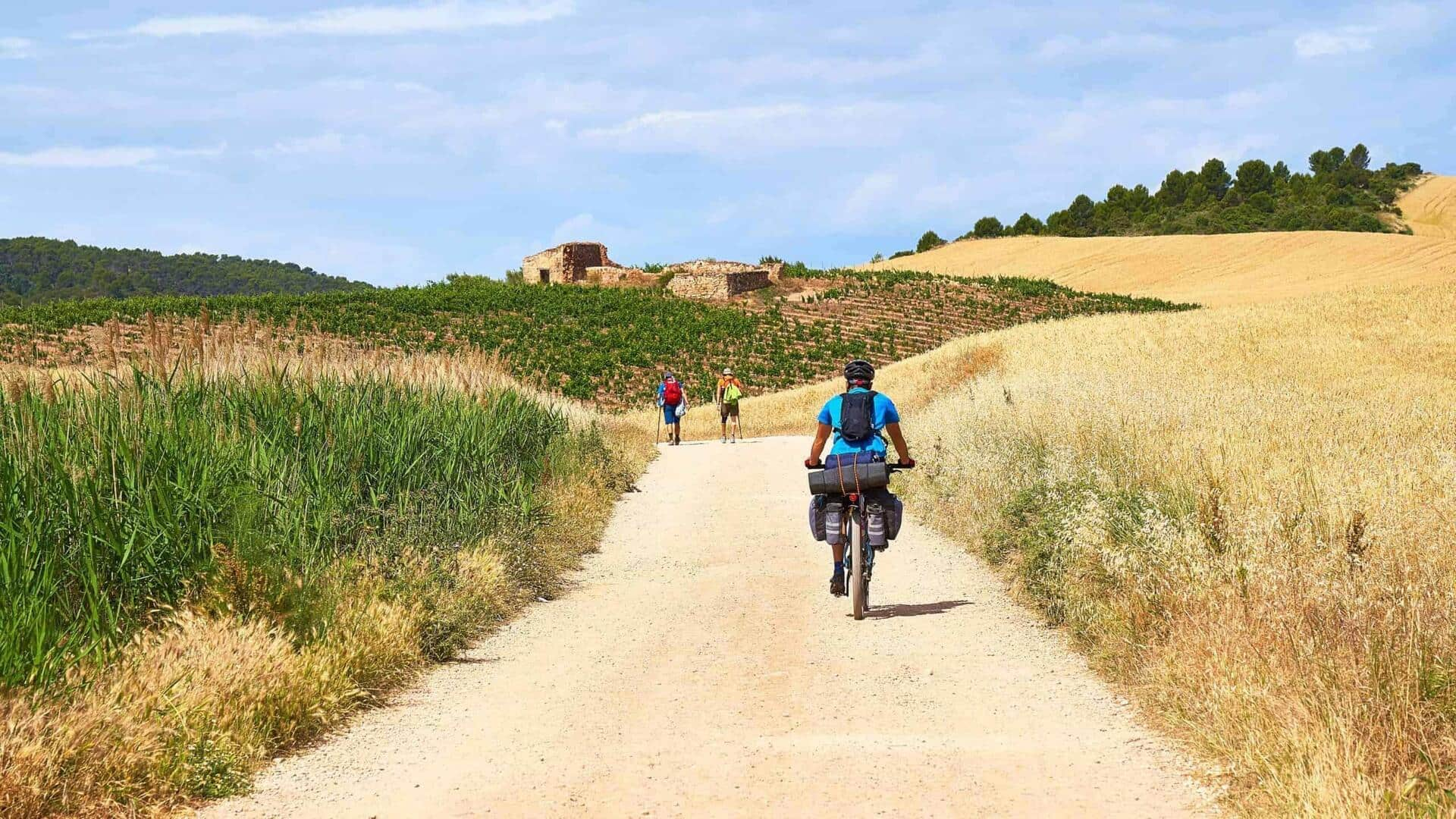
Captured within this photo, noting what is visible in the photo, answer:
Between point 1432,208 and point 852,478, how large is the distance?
5177 inches

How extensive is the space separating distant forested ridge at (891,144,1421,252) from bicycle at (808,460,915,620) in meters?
106

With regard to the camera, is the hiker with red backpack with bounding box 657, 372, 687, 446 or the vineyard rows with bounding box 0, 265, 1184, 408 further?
the vineyard rows with bounding box 0, 265, 1184, 408

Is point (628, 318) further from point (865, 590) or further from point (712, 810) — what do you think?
point (712, 810)

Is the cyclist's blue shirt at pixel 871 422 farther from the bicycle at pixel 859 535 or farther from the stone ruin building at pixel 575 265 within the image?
the stone ruin building at pixel 575 265

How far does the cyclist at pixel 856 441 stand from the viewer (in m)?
9.50

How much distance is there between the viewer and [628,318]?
63.0m

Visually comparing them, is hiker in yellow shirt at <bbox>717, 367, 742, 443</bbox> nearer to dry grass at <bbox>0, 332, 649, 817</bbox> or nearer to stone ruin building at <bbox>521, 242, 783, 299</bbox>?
dry grass at <bbox>0, 332, 649, 817</bbox>

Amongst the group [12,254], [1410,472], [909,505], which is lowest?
[909,505]

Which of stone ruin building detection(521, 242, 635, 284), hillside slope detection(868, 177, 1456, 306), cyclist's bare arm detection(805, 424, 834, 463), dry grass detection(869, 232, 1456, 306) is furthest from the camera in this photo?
stone ruin building detection(521, 242, 635, 284)

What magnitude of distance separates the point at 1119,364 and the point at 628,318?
3821cm

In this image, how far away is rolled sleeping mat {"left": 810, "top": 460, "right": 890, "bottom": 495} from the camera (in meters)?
9.40

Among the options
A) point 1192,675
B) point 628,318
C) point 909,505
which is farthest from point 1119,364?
point 628,318

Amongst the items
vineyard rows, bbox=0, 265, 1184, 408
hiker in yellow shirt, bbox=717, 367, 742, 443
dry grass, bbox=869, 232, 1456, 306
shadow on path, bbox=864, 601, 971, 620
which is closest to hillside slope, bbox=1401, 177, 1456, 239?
dry grass, bbox=869, 232, 1456, 306

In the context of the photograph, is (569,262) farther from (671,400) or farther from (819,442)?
(819,442)
